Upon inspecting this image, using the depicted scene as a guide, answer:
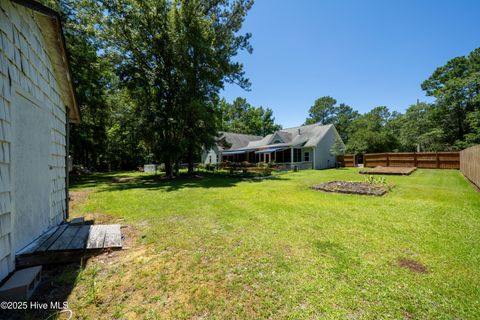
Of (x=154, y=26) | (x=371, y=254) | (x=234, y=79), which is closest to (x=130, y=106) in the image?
(x=154, y=26)

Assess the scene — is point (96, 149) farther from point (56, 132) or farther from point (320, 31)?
point (320, 31)

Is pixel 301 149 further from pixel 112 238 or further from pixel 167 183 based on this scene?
pixel 112 238

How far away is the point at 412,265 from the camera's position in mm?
3236

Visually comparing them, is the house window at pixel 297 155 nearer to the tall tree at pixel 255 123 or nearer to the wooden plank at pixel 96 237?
the wooden plank at pixel 96 237

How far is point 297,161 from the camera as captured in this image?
2464 centimetres

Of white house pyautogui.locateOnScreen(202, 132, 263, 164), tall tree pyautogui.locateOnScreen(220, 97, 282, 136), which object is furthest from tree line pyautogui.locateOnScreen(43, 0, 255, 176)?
tall tree pyautogui.locateOnScreen(220, 97, 282, 136)

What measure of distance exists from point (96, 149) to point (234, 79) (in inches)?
855

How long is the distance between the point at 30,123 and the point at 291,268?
199 inches

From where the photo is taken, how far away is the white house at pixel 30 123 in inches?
112

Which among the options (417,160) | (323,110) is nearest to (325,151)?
(417,160)

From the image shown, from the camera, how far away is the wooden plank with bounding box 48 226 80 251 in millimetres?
3424

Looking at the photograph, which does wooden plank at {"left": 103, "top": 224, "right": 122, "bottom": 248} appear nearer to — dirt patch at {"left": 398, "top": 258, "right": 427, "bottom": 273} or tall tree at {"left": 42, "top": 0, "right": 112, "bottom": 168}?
dirt patch at {"left": 398, "top": 258, "right": 427, "bottom": 273}

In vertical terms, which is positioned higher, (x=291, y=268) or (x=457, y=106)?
(x=457, y=106)

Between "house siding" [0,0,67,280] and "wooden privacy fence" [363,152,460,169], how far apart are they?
23769 mm
